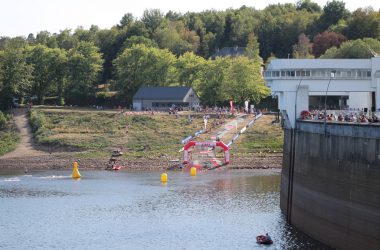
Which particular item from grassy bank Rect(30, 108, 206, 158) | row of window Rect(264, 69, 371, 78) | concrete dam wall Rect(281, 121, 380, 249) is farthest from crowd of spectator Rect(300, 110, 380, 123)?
grassy bank Rect(30, 108, 206, 158)

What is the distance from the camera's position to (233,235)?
7394 centimetres

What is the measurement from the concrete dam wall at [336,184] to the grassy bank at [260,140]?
55.8m

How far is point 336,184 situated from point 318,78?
27144 mm

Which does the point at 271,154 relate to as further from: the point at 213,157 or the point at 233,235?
the point at 233,235

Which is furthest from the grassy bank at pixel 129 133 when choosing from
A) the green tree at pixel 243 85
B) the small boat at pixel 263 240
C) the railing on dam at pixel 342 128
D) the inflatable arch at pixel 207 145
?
the small boat at pixel 263 240

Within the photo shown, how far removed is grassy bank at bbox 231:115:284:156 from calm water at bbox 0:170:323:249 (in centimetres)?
1628

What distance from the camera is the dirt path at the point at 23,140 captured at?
486 feet

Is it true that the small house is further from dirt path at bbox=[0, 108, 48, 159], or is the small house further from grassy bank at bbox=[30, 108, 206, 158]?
dirt path at bbox=[0, 108, 48, 159]

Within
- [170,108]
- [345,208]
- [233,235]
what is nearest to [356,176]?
[345,208]

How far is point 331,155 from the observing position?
68750mm

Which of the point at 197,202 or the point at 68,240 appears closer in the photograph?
the point at 68,240

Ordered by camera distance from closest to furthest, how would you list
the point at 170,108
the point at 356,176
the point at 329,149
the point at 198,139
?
the point at 356,176 → the point at 329,149 → the point at 198,139 → the point at 170,108

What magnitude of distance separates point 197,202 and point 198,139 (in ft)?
176

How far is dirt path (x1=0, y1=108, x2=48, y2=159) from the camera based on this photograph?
14800 centimetres
